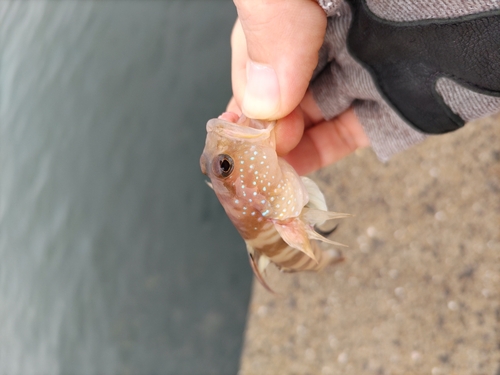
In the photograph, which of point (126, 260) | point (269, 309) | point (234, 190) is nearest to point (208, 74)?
point (126, 260)

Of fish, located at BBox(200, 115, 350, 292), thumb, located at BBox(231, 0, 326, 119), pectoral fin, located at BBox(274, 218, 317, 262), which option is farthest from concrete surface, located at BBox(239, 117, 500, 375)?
thumb, located at BBox(231, 0, 326, 119)

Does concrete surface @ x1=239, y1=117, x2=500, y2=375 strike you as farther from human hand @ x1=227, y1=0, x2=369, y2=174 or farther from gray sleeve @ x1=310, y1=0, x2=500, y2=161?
human hand @ x1=227, y1=0, x2=369, y2=174

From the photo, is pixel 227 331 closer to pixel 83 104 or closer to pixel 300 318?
pixel 300 318

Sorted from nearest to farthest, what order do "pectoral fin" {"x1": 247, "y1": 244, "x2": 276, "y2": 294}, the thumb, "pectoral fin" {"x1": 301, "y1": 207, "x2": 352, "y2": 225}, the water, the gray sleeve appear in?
the thumb, the gray sleeve, "pectoral fin" {"x1": 301, "y1": 207, "x2": 352, "y2": 225}, "pectoral fin" {"x1": 247, "y1": 244, "x2": 276, "y2": 294}, the water

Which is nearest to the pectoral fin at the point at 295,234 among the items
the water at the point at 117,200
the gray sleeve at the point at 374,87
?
the gray sleeve at the point at 374,87

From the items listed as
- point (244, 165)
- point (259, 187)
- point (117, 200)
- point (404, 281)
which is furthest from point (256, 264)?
point (117, 200)

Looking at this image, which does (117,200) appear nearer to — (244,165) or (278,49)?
(244,165)
